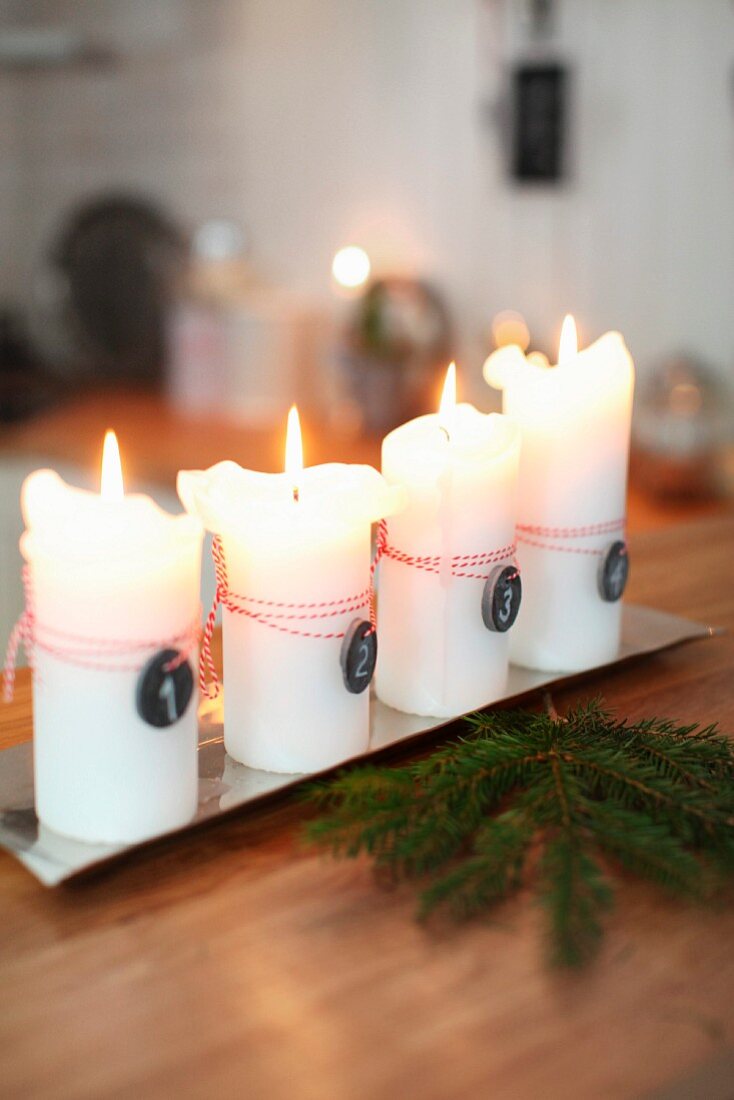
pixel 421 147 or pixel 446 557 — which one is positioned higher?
pixel 421 147

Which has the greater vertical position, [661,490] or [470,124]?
[470,124]

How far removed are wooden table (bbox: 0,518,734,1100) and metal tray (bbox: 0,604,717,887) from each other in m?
0.01

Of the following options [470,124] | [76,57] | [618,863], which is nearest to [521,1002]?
[618,863]

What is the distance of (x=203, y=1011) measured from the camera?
47 cm

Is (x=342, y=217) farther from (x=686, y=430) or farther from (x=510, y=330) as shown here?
(x=686, y=430)

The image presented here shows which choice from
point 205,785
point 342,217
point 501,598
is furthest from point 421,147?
point 205,785

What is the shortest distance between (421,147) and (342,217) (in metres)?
0.20

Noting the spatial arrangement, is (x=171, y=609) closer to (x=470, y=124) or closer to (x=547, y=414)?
(x=547, y=414)

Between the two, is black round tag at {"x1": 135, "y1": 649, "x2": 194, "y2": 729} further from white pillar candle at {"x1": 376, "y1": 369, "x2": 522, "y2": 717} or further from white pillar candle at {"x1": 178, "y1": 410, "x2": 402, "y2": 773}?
white pillar candle at {"x1": 376, "y1": 369, "x2": 522, "y2": 717}

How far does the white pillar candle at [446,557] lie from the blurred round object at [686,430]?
1171mm

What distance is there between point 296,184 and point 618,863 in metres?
1.95

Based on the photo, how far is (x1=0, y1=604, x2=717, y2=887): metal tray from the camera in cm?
54

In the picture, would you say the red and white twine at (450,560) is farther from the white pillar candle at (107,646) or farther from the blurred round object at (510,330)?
the blurred round object at (510,330)

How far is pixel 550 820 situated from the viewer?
0.56 m
